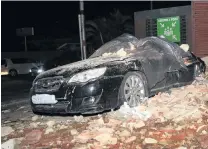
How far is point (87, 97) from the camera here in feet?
19.5

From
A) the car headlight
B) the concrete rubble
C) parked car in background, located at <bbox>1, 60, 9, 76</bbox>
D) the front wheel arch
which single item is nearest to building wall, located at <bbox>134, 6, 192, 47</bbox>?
the concrete rubble

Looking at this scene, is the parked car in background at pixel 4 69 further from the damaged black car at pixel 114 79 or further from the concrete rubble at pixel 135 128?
the concrete rubble at pixel 135 128

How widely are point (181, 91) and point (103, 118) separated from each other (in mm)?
1876

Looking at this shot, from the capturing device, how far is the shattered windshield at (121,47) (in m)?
7.31

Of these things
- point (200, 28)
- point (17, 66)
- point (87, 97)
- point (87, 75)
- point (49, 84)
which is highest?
point (200, 28)

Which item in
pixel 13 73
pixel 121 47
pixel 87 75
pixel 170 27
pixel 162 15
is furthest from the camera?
pixel 13 73

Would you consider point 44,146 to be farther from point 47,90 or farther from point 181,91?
point 181,91

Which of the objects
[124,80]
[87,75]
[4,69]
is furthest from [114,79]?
[4,69]

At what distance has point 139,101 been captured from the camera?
6676mm

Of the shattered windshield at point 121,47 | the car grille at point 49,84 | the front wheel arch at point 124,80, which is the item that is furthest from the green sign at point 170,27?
the car grille at point 49,84

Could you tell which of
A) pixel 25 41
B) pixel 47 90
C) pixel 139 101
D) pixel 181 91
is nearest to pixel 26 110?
pixel 47 90

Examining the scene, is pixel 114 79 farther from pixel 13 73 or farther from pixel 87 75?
pixel 13 73

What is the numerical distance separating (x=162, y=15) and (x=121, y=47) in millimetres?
9154

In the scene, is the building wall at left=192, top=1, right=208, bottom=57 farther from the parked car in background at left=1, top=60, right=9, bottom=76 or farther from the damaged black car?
the parked car in background at left=1, top=60, right=9, bottom=76
